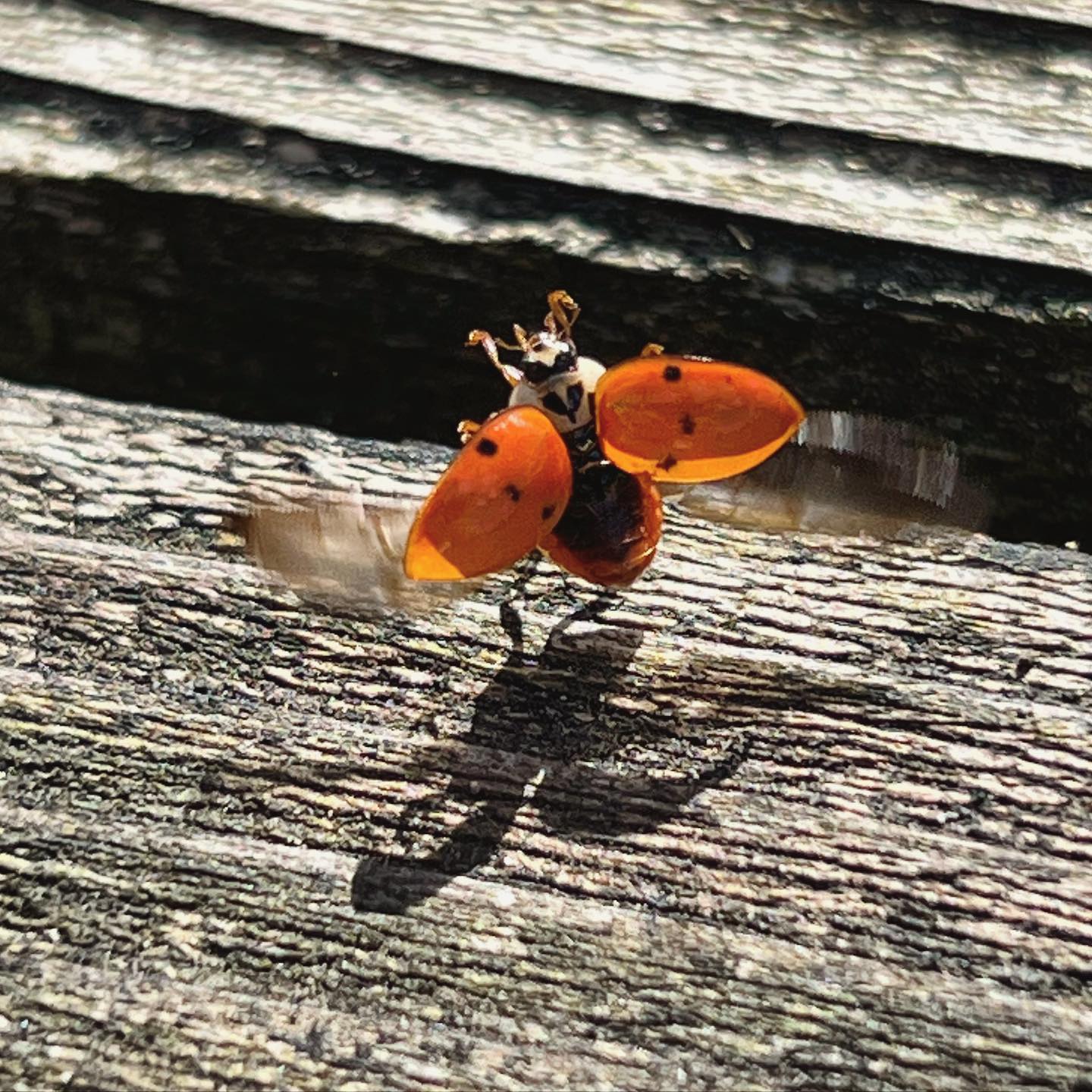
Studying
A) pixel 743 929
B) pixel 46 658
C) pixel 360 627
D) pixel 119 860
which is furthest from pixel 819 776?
pixel 46 658

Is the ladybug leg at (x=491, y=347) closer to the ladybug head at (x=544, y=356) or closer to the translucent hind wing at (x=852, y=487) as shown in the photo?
the ladybug head at (x=544, y=356)

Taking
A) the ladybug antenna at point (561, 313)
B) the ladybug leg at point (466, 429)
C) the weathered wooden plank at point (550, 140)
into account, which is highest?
the weathered wooden plank at point (550, 140)

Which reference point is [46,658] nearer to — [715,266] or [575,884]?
[575,884]

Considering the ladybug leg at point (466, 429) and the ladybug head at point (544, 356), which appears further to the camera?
the ladybug head at point (544, 356)

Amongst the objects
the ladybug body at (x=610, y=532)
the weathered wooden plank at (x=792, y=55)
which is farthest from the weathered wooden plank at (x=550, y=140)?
the ladybug body at (x=610, y=532)

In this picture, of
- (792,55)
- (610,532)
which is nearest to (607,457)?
(610,532)

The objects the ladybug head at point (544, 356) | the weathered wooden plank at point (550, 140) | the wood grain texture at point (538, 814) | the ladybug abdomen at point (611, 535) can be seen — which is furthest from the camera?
the ladybug head at point (544, 356)
